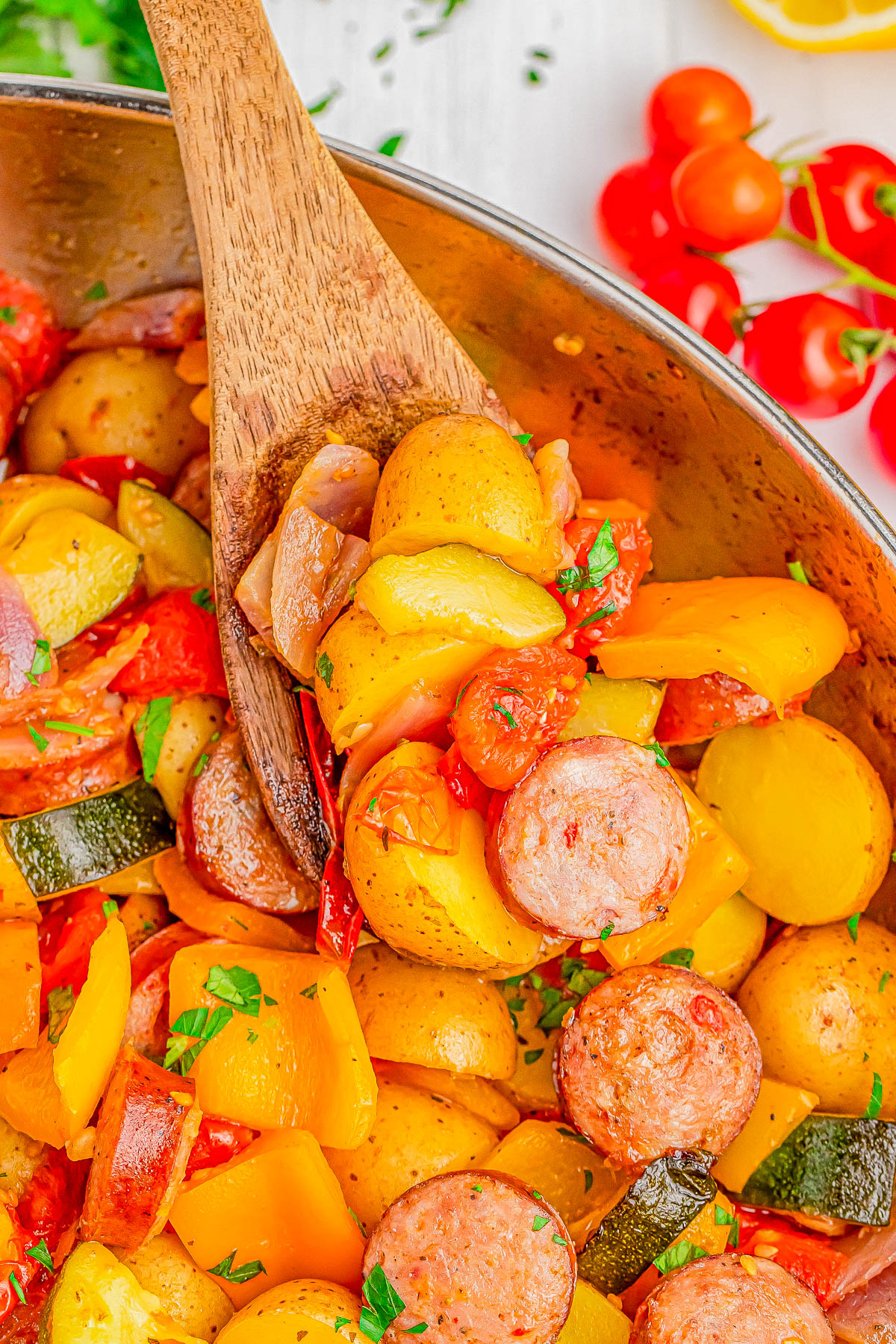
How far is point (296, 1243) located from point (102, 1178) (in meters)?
0.39

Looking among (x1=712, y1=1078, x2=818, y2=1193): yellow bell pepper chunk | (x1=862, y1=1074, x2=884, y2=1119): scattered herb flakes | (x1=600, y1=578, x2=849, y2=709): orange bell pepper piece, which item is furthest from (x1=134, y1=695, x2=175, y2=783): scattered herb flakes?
(x1=862, y1=1074, x2=884, y2=1119): scattered herb flakes

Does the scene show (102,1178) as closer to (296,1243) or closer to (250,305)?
(296,1243)

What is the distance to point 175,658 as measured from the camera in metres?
2.41

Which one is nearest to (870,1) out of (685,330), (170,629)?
(685,330)

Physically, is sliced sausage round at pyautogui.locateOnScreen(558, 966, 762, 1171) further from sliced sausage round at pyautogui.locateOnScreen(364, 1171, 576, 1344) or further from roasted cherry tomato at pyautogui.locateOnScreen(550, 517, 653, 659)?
roasted cherry tomato at pyautogui.locateOnScreen(550, 517, 653, 659)

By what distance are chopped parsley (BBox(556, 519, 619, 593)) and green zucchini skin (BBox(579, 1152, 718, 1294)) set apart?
107 centimetres

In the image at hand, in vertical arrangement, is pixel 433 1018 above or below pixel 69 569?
below

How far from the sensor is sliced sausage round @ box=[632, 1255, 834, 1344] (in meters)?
1.86

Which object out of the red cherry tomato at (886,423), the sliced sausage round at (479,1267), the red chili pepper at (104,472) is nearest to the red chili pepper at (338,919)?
the sliced sausage round at (479,1267)

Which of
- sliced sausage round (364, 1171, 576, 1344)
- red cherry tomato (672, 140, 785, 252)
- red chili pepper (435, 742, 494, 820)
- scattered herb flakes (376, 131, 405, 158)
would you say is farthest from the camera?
scattered herb flakes (376, 131, 405, 158)

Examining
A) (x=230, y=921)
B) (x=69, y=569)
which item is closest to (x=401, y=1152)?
(x=230, y=921)

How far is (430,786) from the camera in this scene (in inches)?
79.9

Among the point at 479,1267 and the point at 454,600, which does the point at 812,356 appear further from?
the point at 479,1267

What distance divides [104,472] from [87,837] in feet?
2.86
